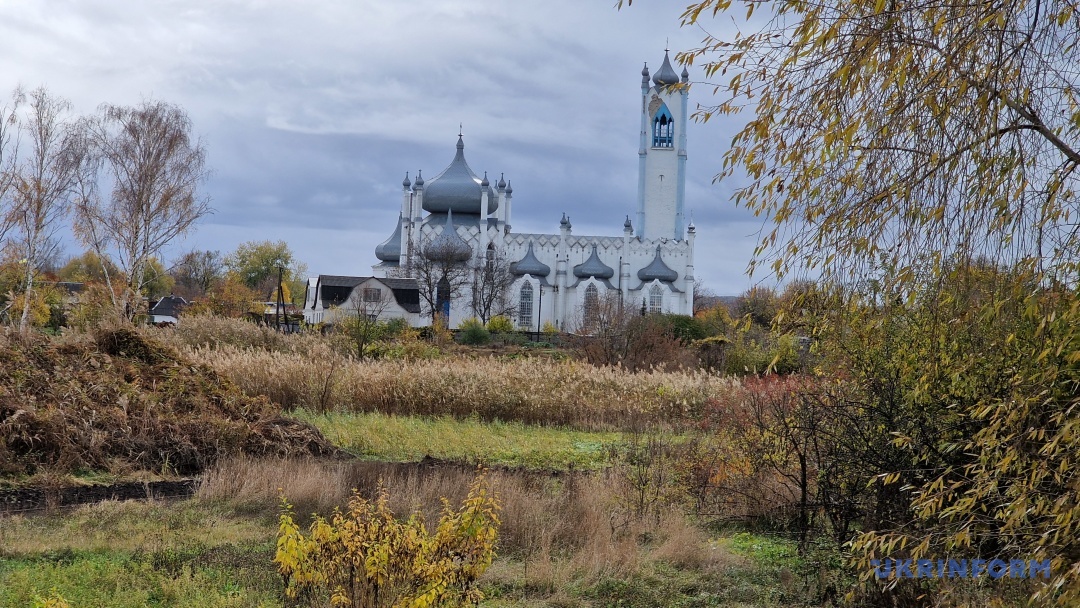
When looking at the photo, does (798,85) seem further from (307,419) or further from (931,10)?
(307,419)

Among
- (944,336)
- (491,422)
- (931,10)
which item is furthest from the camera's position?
(491,422)

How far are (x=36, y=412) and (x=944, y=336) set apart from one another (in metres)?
9.25

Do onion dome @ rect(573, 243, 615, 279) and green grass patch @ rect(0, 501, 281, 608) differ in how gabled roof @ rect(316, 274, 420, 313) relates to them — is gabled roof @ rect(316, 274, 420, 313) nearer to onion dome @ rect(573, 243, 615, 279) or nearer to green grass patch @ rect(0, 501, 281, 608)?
onion dome @ rect(573, 243, 615, 279)

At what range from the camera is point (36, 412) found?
10375 millimetres

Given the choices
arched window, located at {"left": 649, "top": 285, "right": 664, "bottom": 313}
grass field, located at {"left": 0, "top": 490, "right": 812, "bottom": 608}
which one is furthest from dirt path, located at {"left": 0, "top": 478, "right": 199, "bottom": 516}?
arched window, located at {"left": 649, "top": 285, "right": 664, "bottom": 313}

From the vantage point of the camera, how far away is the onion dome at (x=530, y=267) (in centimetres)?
6631

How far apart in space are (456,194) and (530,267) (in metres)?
8.54

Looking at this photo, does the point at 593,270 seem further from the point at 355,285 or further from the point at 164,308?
the point at 164,308

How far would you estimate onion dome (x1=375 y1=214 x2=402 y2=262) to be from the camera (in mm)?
71688

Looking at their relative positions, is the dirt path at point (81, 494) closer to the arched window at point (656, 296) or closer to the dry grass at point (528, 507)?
the dry grass at point (528, 507)

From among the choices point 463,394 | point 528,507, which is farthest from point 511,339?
point 528,507

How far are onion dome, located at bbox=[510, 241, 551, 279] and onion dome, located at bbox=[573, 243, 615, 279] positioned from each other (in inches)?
85.3

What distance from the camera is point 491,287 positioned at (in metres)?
62.2

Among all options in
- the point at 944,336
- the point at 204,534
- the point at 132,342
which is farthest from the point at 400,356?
the point at 944,336
